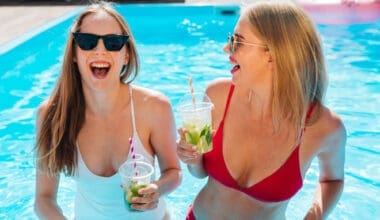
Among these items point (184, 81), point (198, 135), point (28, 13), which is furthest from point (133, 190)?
point (28, 13)

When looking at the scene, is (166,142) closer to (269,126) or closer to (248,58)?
(269,126)

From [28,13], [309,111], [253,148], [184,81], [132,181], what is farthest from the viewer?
[28,13]

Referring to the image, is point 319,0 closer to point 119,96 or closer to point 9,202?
point 9,202

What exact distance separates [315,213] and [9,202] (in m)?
3.14

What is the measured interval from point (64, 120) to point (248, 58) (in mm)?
1040

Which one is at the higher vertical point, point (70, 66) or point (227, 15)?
point (70, 66)

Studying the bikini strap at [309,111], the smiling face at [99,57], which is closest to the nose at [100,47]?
the smiling face at [99,57]

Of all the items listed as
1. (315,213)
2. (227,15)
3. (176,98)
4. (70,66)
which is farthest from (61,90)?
(227,15)

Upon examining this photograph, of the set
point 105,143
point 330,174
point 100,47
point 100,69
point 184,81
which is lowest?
point 184,81

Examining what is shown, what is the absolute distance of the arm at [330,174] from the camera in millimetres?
2521

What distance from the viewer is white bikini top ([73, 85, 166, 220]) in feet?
9.03

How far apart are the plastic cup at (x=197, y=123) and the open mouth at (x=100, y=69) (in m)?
0.46

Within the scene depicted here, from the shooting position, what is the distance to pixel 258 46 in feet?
7.64

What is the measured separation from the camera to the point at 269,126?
2.64 metres
